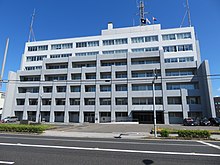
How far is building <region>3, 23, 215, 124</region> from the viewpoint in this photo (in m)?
39.2

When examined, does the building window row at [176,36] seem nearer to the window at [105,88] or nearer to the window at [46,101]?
the window at [105,88]

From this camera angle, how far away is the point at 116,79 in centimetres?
4322

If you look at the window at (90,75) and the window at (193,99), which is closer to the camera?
the window at (193,99)

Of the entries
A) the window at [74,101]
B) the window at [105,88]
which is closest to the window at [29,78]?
the window at [74,101]

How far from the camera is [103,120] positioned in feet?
141

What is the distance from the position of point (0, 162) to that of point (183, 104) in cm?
3811

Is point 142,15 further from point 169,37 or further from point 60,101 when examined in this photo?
point 60,101

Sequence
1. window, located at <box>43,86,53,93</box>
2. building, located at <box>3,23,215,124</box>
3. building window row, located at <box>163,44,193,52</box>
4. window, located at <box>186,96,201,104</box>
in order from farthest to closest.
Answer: window, located at <box>43,86,53,93</box> → building window row, located at <box>163,44,193,52</box> → building, located at <box>3,23,215,124</box> → window, located at <box>186,96,201,104</box>

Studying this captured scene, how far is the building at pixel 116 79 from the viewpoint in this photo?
3925 cm

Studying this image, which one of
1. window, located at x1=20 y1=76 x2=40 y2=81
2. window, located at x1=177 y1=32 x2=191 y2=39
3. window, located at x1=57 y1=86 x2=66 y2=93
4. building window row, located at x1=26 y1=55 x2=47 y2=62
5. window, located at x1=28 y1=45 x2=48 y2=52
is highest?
window, located at x1=177 y1=32 x2=191 y2=39

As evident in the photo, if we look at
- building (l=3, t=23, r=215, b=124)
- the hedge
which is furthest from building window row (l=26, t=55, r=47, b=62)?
the hedge

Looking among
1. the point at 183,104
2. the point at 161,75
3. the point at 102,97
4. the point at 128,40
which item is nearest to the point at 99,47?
the point at 128,40

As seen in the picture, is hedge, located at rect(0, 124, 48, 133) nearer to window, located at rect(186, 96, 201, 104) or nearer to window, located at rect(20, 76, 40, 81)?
window, located at rect(20, 76, 40, 81)

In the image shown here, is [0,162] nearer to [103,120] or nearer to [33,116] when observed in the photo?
[103,120]
